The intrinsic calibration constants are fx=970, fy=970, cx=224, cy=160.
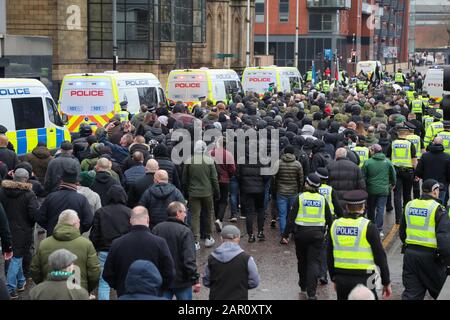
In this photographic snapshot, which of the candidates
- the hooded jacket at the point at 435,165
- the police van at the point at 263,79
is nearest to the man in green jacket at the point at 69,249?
the hooded jacket at the point at 435,165

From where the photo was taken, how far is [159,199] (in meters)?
12.3

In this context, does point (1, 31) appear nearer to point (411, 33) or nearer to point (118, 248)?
point (118, 248)

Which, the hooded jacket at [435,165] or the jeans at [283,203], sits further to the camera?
the hooded jacket at [435,165]

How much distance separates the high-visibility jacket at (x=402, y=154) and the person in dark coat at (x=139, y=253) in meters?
8.95

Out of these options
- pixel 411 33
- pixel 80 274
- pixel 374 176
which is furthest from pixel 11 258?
pixel 411 33

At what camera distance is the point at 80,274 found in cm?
966

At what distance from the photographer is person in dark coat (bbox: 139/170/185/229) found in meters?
12.3

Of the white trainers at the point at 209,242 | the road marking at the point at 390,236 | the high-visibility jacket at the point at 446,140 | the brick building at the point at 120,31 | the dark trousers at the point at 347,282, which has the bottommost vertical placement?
the road marking at the point at 390,236

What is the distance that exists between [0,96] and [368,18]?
313ft

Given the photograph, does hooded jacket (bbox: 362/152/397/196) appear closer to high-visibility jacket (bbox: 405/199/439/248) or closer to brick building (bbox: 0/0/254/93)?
high-visibility jacket (bbox: 405/199/439/248)

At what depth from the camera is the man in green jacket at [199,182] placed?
1502 cm

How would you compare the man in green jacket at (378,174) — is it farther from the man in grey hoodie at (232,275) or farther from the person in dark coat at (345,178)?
the man in grey hoodie at (232,275)

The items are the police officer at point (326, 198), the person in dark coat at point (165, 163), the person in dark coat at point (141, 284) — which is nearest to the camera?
the person in dark coat at point (141, 284)

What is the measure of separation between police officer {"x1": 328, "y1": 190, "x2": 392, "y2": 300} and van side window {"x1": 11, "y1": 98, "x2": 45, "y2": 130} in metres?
10.6
